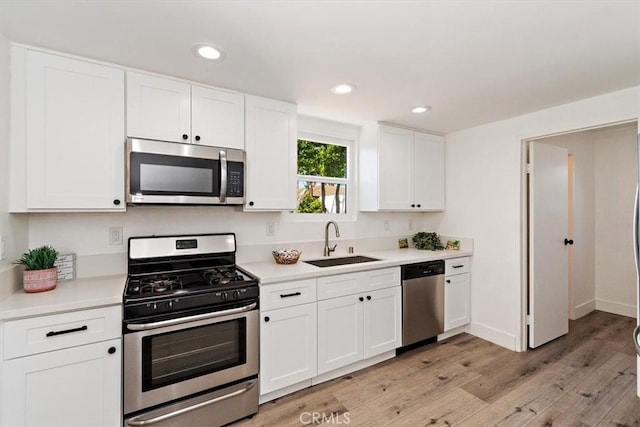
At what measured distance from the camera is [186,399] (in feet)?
5.94

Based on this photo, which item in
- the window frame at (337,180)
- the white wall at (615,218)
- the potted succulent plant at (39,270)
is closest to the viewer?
the potted succulent plant at (39,270)

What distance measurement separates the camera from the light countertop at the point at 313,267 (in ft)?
7.05

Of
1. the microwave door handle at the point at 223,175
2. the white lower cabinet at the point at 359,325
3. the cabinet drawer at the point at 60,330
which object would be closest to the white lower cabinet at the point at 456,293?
the white lower cabinet at the point at 359,325

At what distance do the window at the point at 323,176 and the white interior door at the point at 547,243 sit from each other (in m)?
1.85

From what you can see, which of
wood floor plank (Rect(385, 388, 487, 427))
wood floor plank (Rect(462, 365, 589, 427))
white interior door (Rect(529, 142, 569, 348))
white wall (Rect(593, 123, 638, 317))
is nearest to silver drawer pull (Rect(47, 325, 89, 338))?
wood floor plank (Rect(385, 388, 487, 427))

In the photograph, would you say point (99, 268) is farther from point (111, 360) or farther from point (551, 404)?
point (551, 404)

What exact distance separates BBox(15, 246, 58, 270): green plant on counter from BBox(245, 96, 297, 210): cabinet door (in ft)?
3.96

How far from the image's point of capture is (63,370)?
1512 millimetres

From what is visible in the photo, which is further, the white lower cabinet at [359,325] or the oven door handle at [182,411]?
the white lower cabinet at [359,325]

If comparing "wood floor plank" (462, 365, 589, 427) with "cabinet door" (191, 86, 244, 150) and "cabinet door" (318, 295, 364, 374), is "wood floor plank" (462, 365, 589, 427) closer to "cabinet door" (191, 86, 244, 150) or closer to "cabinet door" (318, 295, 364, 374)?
"cabinet door" (318, 295, 364, 374)

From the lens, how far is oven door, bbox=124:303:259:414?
1672mm

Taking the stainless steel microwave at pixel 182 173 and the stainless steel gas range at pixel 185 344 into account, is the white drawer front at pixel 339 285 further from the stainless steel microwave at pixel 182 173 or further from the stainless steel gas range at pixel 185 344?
the stainless steel microwave at pixel 182 173

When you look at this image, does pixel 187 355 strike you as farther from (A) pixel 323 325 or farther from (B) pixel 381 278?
(B) pixel 381 278

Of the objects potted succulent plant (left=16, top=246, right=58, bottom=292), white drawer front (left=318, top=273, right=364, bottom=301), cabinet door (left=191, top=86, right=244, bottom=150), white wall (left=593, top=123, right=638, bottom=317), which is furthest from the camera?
white wall (left=593, top=123, right=638, bottom=317)
